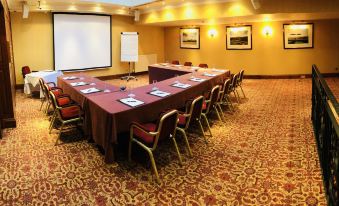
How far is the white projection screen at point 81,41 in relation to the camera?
10078 millimetres

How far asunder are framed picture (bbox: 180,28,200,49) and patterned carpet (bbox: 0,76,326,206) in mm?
7616

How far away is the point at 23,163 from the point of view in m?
3.84

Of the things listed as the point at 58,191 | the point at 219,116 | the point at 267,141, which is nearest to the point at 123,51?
the point at 219,116

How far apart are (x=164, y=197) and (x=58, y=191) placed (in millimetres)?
1158

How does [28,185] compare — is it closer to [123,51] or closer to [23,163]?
[23,163]

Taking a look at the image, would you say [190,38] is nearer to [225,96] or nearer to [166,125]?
[225,96]

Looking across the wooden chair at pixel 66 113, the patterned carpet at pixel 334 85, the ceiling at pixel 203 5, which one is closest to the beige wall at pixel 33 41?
the ceiling at pixel 203 5

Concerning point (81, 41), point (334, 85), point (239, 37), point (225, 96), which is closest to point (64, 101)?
point (225, 96)

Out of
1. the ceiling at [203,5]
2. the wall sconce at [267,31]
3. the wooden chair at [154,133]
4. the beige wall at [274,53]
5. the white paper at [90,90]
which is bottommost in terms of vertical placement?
the wooden chair at [154,133]

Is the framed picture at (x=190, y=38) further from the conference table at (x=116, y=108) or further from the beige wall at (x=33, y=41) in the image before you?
the conference table at (x=116, y=108)

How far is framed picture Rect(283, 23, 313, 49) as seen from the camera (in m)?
10.6

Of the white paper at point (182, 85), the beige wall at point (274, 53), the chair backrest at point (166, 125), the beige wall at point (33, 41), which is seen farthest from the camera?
the beige wall at point (274, 53)

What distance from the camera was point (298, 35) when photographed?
10.7 meters

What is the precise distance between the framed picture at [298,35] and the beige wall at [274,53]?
0.50 ft
